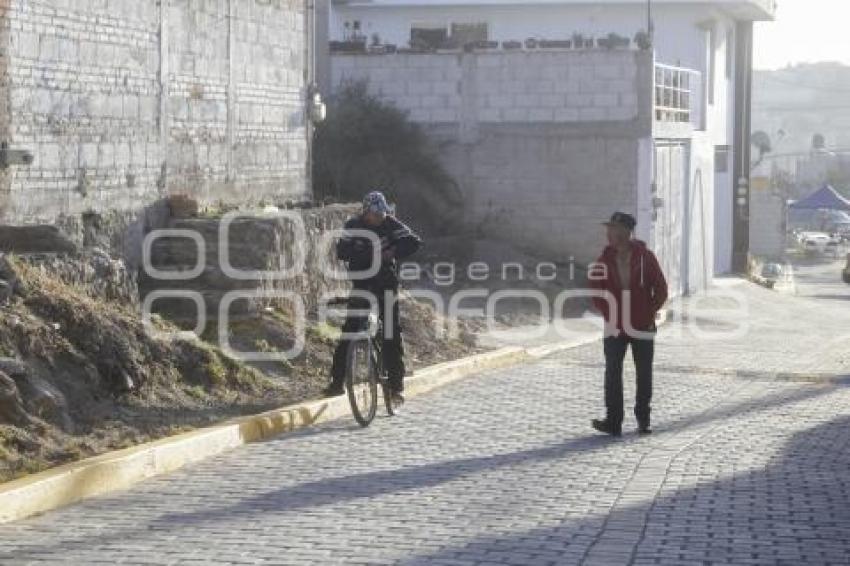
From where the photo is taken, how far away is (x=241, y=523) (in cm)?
Answer: 859

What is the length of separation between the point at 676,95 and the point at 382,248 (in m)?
18.6

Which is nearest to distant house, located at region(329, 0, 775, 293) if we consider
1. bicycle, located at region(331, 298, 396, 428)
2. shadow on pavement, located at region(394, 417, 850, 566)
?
bicycle, located at region(331, 298, 396, 428)

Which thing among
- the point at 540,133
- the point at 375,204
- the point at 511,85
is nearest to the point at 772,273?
the point at 540,133

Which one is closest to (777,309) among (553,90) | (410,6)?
(553,90)

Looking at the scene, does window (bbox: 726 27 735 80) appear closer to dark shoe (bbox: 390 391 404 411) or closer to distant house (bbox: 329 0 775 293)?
distant house (bbox: 329 0 775 293)

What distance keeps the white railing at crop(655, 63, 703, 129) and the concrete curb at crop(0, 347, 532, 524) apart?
16707 millimetres

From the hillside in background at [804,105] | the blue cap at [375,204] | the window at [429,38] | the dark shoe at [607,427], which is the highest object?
the hillside in background at [804,105]

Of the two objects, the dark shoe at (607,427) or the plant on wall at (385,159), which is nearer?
the dark shoe at (607,427)

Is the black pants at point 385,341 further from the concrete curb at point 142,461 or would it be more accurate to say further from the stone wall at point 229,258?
the stone wall at point 229,258

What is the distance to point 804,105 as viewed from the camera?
16725 cm

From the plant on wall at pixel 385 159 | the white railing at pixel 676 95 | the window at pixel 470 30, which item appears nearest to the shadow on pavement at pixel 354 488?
the plant on wall at pixel 385 159

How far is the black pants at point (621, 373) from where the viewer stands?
12.0m

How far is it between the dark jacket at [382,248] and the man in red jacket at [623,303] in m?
1.65

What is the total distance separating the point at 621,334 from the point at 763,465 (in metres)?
1.75
